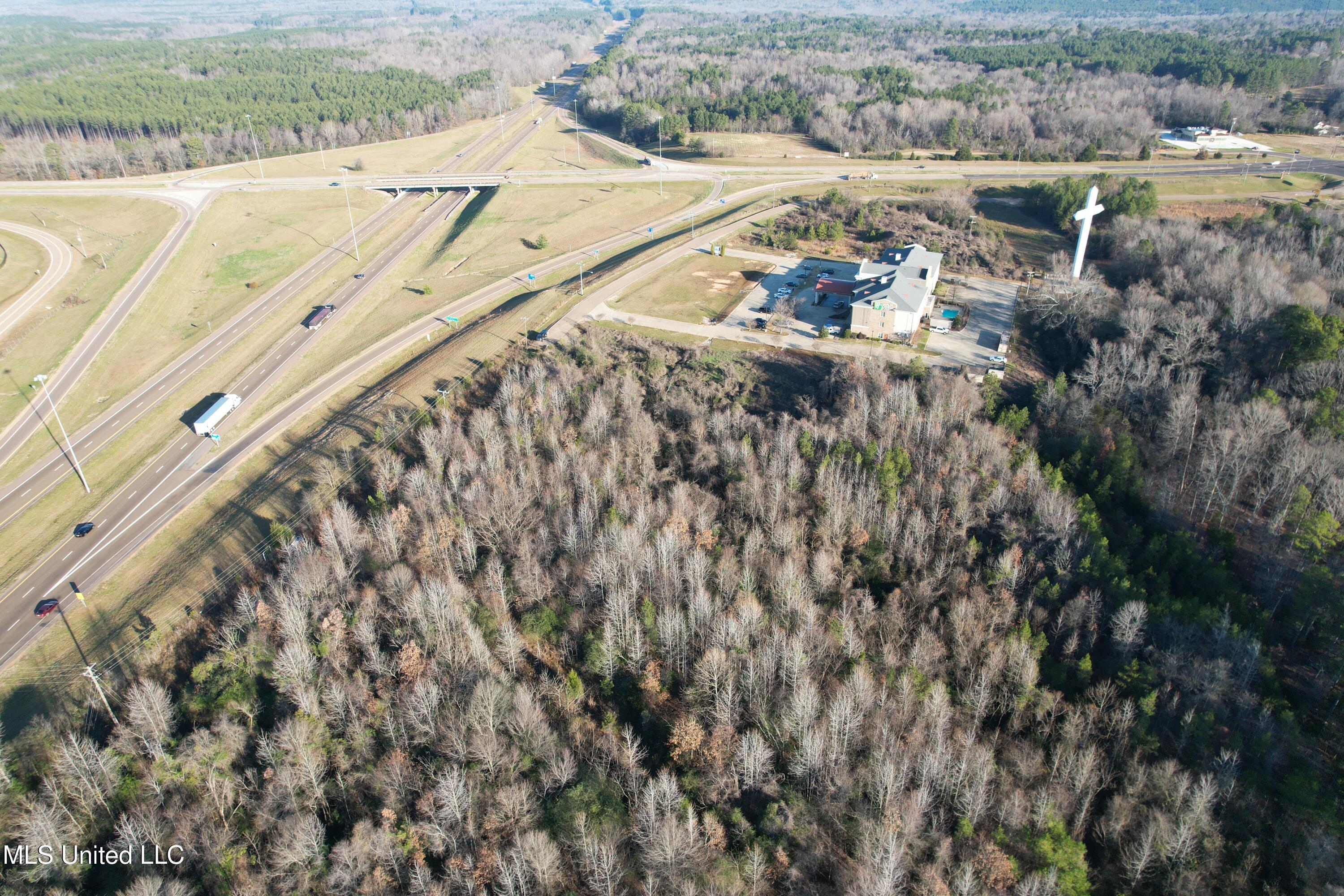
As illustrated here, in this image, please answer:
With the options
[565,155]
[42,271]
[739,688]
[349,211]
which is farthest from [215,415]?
[565,155]

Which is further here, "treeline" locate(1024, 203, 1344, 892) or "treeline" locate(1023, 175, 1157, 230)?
"treeline" locate(1023, 175, 1157, 230)

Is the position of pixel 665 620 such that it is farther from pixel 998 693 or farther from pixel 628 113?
pixel 628 113

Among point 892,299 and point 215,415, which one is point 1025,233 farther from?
point 215,415

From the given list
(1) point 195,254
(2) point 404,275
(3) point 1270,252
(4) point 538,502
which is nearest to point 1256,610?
(4) point 538,502

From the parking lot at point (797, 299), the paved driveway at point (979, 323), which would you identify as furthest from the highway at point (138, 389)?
the paved driveway at point (979, 323)

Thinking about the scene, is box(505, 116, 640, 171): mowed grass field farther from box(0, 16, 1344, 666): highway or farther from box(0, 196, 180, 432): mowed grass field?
box(0, 196, 180, 432): mowed grass field

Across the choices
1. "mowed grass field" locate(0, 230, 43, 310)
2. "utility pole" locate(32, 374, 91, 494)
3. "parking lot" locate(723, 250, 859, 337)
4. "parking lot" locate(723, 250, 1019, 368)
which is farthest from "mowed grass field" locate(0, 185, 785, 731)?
"mowed grass field" locate(0, 230, 43, 310)
